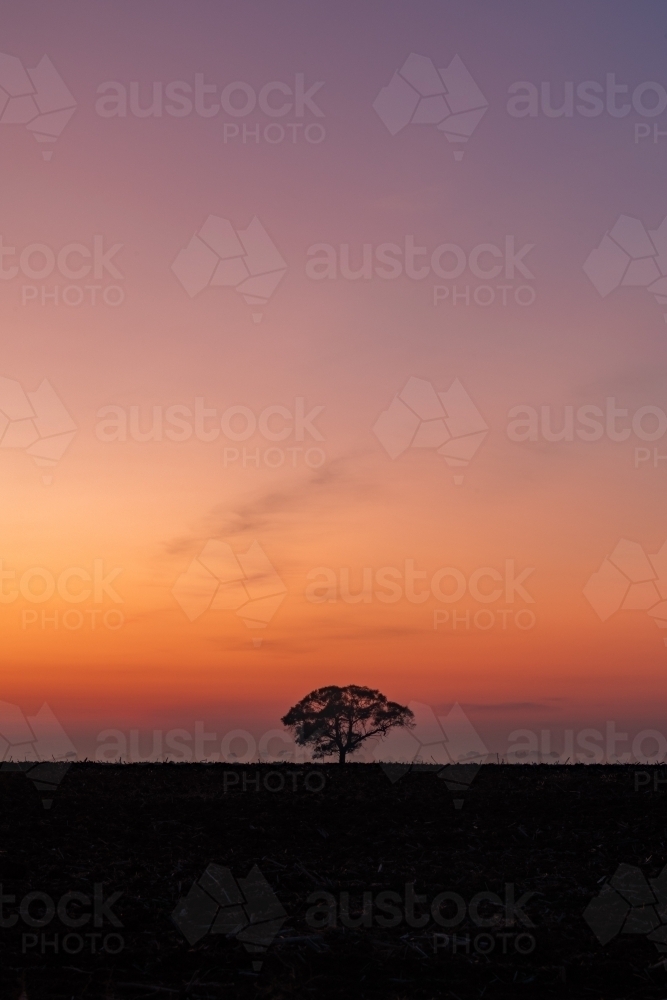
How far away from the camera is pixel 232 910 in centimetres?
1408

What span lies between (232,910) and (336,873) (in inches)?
86.1

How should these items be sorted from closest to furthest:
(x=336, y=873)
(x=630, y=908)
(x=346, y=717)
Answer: (x=630, y=908) < (x=336, y=873) < (x=346, y=717)

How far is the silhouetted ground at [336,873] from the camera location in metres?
12.0

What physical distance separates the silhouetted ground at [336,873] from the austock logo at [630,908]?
4.7 inches

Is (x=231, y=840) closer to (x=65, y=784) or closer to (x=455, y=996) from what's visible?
(x=65, y=784)

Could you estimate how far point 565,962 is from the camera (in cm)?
1234

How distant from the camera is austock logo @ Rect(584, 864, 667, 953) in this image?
13.3 m

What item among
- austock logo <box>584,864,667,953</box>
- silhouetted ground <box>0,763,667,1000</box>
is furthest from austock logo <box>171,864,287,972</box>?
austock logo <box>584,864,667,953</box>

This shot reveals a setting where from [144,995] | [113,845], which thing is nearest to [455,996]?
[144,995]

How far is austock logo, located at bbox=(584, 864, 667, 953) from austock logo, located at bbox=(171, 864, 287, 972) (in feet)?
14.6

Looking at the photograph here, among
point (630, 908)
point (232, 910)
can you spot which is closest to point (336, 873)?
point (232, 910)

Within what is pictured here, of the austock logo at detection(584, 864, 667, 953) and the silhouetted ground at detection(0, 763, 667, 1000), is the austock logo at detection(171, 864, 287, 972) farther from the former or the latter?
the austock logo at detection(584, 864, 667, 953)

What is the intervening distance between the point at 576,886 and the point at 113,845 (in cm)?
786

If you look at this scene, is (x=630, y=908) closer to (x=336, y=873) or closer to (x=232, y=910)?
(x=336, y=873)
